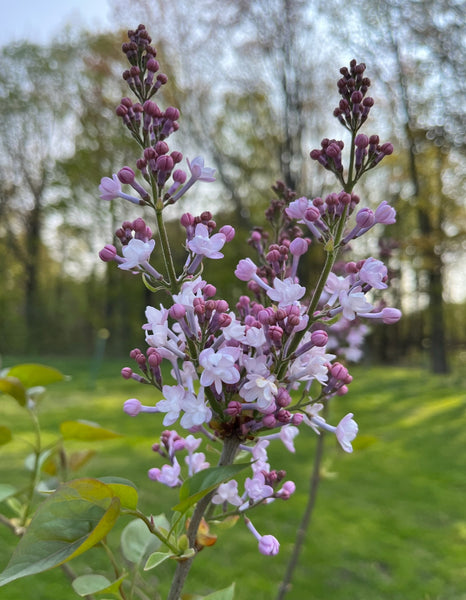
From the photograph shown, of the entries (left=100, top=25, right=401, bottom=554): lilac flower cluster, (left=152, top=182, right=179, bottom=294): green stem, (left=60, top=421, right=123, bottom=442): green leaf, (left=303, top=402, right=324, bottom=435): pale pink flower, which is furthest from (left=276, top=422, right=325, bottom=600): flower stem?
(left=152, top=182, right=179, bottom=294): green stem

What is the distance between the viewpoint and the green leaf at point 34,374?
120 centimetres

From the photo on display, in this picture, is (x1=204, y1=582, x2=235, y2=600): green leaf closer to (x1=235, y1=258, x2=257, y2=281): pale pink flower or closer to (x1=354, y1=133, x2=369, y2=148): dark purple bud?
(x1=235, y1=258, x2=257, y2=281): pale pink flower

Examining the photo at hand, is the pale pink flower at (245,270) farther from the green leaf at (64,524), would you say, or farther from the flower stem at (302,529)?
the flower stem at (302,529)

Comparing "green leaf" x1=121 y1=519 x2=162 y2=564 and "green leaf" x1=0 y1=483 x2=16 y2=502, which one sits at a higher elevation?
"green leaf" x1=0 y1=483 x2=16 y2=502

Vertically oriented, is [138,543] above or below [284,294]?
below

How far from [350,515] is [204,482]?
10.4 ft

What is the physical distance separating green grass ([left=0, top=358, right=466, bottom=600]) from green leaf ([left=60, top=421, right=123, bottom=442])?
0.17 meters

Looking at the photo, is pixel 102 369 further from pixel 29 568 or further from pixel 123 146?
pixel 29 568

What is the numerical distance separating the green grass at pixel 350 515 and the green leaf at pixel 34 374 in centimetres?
24

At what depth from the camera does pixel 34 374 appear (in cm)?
122

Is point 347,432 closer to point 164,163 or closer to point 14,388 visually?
point 164,163

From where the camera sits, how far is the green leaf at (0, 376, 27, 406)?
1.10m

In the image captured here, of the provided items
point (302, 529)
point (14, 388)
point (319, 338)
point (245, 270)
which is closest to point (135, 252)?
point (245, 270)

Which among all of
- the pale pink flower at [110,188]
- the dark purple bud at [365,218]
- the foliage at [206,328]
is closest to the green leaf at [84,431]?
the foliage at [206,328]
